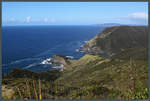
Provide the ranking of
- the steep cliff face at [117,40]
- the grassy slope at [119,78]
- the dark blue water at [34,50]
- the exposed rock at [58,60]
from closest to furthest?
the grassy slope at [119,78] < the dark blue water at [34,50] < the exposed rock at [58,60] < the steep cliff face at [117,40]

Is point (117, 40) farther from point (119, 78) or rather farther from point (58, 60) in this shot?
point (119, 78)

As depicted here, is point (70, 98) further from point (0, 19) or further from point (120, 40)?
point (120, 40)

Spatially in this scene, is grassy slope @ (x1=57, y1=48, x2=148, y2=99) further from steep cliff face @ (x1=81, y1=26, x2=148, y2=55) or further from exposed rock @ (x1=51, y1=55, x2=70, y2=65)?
steep cliff face @ (x1=81, y1=26, x2=148, y2=55)

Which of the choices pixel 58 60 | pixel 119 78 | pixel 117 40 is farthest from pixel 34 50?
pixel 119 78

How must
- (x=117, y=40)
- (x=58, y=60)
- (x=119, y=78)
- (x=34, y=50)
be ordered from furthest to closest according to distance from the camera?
(x=117, y=40) → (x=34, y=50) → (x=58, y=60) → (x=119, y=78)

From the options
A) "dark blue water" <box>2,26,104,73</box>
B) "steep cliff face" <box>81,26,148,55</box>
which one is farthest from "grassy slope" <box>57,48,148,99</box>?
"steep cliff face" <box>81,26,148,55</box>

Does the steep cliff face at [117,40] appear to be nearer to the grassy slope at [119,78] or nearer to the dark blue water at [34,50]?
the dark blue water at [34,50]

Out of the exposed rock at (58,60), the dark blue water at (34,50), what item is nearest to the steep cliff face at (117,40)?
the dark blue water at (34,50)

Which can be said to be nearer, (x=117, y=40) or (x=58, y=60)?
(x=58, y=60)

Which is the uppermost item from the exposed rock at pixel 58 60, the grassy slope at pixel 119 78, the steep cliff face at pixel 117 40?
the steep cliff face at pixel 117 40
